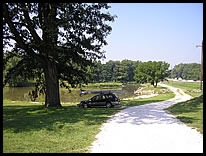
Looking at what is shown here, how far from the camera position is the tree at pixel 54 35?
39.3 ft

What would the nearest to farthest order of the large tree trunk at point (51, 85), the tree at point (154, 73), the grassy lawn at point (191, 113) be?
the grassy lawn at point (191, 113) → the large tree trunk at point (51, 85) → the tree at point (154, 73)

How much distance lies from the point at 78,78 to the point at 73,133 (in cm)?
1103

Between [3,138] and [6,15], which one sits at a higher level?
[6,15]

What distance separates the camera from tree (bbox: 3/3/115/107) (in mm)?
11984

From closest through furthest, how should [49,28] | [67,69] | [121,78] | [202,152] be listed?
[202,152] < [49,28] < [67,69] < [121,78]

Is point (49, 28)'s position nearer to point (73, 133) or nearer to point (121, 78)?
point (73, 133)

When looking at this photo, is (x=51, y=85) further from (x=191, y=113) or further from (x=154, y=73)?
(x=154, y=73)

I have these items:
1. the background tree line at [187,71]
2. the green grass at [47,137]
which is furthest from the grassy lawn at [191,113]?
the background tree line at [187,71]

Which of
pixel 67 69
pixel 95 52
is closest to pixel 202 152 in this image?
pixel 95 52

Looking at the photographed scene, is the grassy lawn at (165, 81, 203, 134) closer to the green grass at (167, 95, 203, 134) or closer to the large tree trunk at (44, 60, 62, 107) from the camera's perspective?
the green grass at (167, 95, 203, 134)

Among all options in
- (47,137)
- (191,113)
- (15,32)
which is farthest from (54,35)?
(191,113)

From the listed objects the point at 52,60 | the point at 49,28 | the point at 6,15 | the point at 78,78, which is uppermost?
the point at 6,15

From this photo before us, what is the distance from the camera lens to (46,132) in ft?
23.5

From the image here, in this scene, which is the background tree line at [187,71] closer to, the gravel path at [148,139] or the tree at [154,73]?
the tree at [154,73]
